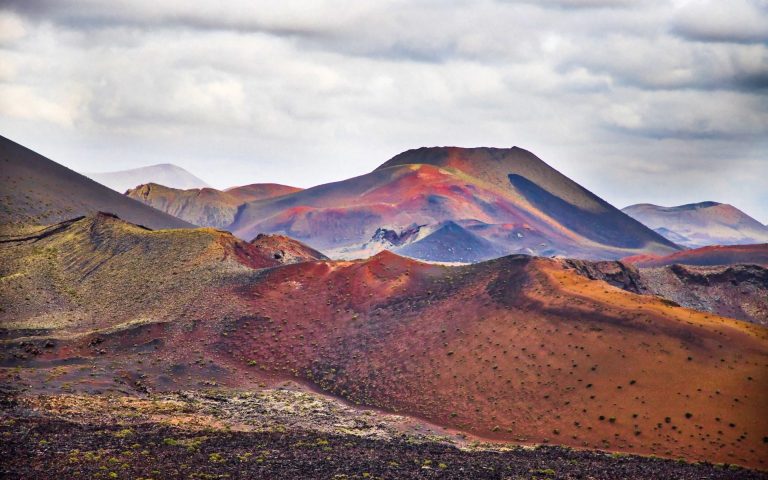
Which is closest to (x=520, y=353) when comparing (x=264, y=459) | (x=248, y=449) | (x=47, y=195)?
(x=248, y=449)

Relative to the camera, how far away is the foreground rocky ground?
134 ft

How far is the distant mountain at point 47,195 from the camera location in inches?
4690

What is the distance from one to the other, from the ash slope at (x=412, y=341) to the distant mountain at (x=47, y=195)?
24589 mm

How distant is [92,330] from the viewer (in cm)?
7506

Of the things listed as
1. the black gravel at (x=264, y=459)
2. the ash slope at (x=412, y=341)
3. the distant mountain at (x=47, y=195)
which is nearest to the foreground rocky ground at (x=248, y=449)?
the black gravel at (x=264, y=459)

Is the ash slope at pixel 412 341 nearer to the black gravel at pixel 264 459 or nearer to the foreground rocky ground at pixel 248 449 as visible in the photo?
the foreground rocky ground at pixel 248 449

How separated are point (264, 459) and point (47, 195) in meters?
101

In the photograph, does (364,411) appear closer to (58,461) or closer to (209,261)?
(58,461)

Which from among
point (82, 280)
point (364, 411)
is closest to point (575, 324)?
point (364, 411)

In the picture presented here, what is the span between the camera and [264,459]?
1746 inches

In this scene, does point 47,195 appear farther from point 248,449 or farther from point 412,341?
point 248,449

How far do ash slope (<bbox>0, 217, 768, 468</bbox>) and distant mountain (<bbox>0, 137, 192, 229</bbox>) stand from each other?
80.7 feet

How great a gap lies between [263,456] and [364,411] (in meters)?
16.7

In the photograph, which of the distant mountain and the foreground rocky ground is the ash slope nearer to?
the foreground rocky ground
